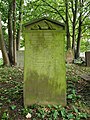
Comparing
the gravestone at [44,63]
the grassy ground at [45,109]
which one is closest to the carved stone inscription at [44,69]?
the gravestone at [44,63]

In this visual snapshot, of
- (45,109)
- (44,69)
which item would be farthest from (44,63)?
(45,109)

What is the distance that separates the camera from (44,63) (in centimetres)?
426

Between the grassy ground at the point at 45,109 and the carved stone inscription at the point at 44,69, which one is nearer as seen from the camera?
the grassy ground at the point at 45,109

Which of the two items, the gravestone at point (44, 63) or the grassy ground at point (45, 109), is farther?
the gravestone at point (44, 63)

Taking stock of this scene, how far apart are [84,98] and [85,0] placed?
45.2ft

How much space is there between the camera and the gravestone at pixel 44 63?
4223 millimetres

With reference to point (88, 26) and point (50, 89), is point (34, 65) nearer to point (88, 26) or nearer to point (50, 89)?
point (50, 89)

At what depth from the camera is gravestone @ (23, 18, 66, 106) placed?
422 centimetres

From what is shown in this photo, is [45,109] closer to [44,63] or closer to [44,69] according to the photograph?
[44,69]

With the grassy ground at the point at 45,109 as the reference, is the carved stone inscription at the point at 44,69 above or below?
above

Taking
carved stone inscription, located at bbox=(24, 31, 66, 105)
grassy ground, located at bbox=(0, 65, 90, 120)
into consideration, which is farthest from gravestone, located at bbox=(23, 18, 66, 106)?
grassy ground, located at bbox=(0, 65, 90, 120)

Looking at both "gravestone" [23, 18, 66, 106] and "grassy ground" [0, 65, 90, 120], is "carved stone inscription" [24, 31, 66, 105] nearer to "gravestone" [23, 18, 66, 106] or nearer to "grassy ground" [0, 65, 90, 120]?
"gravestone" [23, 18, 66, 106]

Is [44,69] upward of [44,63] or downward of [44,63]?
downward

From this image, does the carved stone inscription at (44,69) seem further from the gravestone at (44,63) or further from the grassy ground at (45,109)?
the grassy ground at (45,109)
